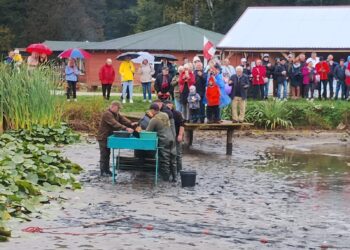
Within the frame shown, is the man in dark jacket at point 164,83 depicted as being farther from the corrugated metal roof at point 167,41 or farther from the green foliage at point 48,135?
the corrugated metal roof at point 167,41

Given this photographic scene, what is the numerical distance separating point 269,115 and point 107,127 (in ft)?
41.2

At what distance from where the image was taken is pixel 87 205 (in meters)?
14.3

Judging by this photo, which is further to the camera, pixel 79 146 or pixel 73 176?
pixel 79 146

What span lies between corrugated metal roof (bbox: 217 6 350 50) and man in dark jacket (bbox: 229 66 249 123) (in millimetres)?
13284

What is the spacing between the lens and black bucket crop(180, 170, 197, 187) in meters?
16.9

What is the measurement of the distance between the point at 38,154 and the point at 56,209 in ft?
14.3

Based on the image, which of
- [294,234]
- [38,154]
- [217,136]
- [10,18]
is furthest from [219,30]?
[294,234]

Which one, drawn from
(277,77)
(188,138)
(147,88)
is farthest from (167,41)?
(188,138)

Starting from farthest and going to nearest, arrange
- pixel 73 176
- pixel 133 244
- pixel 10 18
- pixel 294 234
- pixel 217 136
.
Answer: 1. pixel 10 18
2. pixel 217 136
3. pixel 73 176
4. pixel 294 234
5. pixel 133 244

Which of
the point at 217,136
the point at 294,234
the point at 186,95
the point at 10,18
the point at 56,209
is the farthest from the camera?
the point at 10,18

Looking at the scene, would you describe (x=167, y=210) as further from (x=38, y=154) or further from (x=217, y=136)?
(x=217, y=136)

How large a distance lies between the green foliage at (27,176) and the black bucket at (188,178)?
2181 mm

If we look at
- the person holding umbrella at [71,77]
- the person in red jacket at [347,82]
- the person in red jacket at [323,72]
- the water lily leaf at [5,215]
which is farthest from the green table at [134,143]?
the person in red jacket at [323,72]

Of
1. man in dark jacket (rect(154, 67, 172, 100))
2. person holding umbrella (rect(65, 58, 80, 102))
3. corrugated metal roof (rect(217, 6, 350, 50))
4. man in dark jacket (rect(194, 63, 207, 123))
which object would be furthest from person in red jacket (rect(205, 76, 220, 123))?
corrugated metal roof (rect(217, 6, 350, 50))
